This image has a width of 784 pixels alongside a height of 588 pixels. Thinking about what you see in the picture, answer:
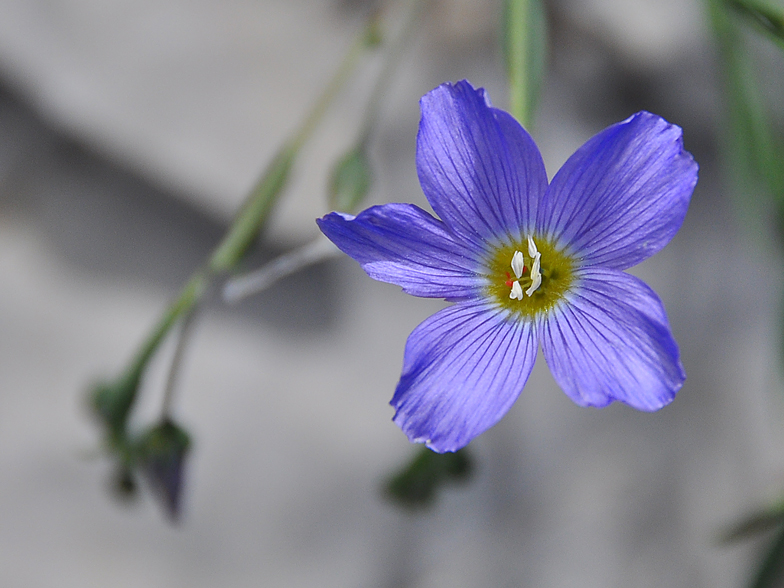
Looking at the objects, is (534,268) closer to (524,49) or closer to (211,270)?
(524,49)

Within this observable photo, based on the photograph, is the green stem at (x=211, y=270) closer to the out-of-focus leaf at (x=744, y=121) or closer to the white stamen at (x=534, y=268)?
the white stamen at (x=534, y=268)

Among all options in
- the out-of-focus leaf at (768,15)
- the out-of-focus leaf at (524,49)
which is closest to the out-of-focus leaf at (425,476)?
the out-of-focus leaf at (524,49)

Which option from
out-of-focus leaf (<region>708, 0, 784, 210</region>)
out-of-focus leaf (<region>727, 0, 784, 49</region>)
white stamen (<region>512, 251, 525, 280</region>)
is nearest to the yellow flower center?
white stamen (<region>512, 251, 525, 280</region>)

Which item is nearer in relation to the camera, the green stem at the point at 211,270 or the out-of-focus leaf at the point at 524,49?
the out-of-focus leaf at the point at 524,49

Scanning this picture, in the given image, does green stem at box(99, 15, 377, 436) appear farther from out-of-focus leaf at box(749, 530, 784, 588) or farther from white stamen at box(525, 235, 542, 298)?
out-of-focus leaf at box(749, 530, 784, 588)

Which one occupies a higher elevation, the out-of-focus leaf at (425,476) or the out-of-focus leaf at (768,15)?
the out-of-focus leaf at (768,15)

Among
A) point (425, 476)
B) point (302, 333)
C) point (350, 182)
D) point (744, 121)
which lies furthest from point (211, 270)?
point (744, 121)

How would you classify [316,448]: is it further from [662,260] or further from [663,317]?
[663,317]

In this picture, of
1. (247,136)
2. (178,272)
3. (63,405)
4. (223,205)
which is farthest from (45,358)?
(247,136)

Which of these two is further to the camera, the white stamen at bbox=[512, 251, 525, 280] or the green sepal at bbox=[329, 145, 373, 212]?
the green sepal at bbox=[329, 145, 373, 212]
